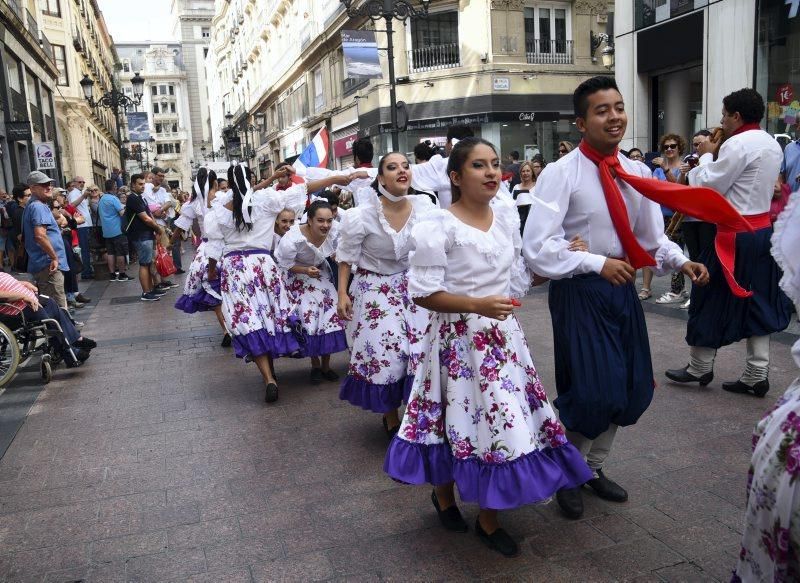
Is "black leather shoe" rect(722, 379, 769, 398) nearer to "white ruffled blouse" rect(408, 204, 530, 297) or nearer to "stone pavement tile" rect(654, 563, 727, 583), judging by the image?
"stone pavement tile" rect(654, 563, 727, 583)

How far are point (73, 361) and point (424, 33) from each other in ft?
65.8

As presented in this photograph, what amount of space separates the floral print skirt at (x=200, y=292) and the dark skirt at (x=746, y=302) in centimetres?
513

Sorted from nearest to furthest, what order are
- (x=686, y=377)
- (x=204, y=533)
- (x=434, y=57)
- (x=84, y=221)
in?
(x=204, y=533) → (x=686, y=377) → (x=84, y=221) → (x=434, y=57)

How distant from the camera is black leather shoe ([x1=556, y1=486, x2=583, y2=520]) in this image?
3393 millimetres

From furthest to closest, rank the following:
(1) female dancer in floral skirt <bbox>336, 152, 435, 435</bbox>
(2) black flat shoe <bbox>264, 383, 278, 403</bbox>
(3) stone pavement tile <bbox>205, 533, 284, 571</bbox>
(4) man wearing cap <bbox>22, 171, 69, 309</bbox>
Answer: (4) man wearing cap <bbox>22, 171, 69, 309</bbox> < (2) black flat shoe <bbox>264, 383, 278, 403</bbox> < (1) female dancer in floral skirt <bbox>336, 152, 435, 435</bbox> < (3) stone pavement tile <bbox>205, 533, 284, 571</bbox>

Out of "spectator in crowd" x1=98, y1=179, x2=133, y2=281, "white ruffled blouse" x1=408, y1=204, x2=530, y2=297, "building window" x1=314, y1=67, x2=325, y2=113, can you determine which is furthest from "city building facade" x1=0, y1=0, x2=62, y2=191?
"white ruffled blouse" x1=408, y1=204, x2=530, y2=297

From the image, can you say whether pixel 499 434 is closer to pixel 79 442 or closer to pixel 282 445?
pixel 282 445

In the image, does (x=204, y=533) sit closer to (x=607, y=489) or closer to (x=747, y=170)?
(x=607, y=489)

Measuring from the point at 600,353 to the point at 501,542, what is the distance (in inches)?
37.6

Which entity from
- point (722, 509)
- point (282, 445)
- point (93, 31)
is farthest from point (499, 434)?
point (93, 31)

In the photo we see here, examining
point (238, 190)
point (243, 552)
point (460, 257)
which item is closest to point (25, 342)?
point (238, 190)

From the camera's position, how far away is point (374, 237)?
4.55m

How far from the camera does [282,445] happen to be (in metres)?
4.70

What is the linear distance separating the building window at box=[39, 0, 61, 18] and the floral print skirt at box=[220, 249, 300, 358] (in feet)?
107
